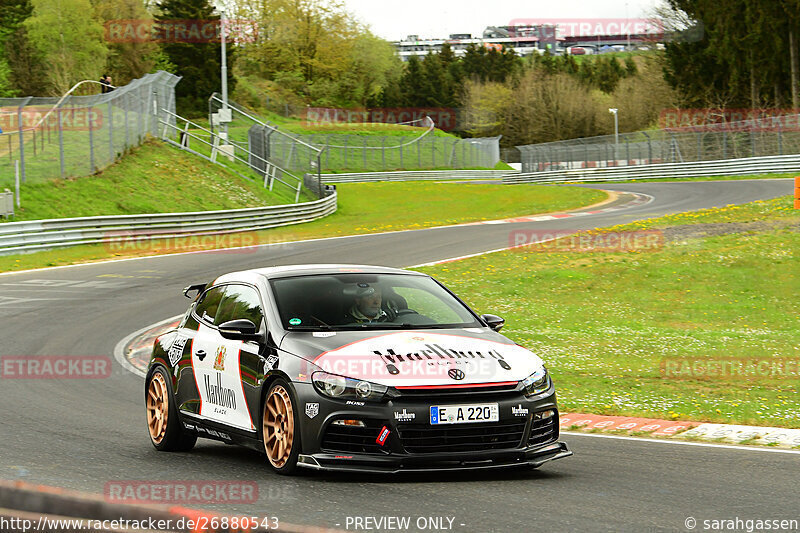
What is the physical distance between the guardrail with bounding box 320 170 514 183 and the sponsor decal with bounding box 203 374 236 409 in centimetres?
6067

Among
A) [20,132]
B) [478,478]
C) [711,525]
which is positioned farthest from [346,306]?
[20,132]

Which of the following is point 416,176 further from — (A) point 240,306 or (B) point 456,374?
(B) point 456,374

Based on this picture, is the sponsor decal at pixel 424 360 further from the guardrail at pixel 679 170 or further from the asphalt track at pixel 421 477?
the guardrail at pixel 679 170

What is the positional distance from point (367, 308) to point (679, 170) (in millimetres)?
57494

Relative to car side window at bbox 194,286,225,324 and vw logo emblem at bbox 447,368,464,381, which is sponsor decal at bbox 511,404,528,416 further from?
car side window at bbox 194,286,225,324

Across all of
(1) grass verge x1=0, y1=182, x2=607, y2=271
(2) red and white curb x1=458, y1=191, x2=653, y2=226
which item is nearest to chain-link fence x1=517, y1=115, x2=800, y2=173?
(1) grass verge x1=0, y1=182, x2=607, y2=271

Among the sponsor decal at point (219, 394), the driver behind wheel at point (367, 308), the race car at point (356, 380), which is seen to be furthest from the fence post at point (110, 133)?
the driver behind wheel at point (367, 308)

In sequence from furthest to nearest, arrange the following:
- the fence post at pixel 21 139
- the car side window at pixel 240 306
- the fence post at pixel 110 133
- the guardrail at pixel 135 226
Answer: the fence post at pixel 110 133
the fence post at pixel 21 139
the guardrail at pixel 135 226
the car side window at pixel 240 306

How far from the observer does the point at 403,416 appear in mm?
6574

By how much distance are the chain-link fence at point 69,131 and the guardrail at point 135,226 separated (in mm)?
3142

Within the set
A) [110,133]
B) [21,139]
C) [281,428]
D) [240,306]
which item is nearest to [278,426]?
[281,428]

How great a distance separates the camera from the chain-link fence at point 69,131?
3045cm

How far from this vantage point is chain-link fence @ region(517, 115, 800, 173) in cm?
5828

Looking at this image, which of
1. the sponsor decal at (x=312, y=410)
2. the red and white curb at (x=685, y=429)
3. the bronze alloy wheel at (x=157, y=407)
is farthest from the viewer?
the red and white curb at (x=685, y=429)
